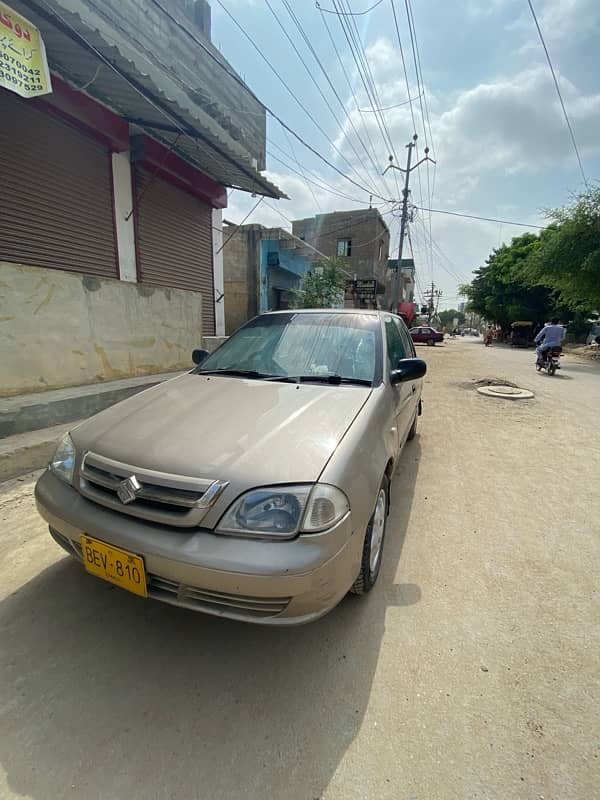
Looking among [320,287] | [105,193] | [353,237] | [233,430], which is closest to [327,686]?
[233,430]

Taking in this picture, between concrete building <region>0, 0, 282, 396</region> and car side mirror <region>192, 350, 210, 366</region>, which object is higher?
concrete building <region>0, 0, 282, 396</region>

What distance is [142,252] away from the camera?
650 cm

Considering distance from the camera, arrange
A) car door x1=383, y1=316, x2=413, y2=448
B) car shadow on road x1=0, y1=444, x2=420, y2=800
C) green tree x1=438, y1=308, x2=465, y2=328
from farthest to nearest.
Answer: green tree x1=438, y1=308, x2=465, y2=328, car door x1=383, y1=316, x2=413, y2=448, car shadow on road x1=0, y1=444, x2=420, y2=800

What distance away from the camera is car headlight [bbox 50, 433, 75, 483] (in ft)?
5.92

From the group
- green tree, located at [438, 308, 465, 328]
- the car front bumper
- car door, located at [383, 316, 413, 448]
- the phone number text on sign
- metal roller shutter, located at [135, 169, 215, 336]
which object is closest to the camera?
the car front bumper

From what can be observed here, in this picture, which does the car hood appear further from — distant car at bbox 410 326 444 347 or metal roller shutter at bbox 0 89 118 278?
distant car at bbox 410 326 444 347

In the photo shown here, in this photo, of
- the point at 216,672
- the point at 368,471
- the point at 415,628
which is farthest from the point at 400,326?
the point at 216,672

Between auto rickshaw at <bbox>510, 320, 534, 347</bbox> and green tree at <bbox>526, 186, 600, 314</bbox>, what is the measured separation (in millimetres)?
10692

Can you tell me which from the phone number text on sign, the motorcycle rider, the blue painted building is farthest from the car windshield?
the motorcycle rider

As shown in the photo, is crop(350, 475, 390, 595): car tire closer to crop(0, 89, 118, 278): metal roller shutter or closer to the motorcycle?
crop(0, 89, 118, 278): metal roller shutter

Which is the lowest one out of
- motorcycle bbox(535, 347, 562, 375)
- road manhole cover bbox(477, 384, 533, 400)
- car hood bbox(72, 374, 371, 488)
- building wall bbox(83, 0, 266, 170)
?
road manhole cover bbox(477, 384, 533, 400)

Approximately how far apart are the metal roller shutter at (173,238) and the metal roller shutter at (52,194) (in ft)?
2.31

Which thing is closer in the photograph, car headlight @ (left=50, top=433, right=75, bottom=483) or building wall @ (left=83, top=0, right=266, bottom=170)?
car headlight @ (left=50, top=433, right=75, bottom=483)

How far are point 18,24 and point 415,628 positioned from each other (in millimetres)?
6076
